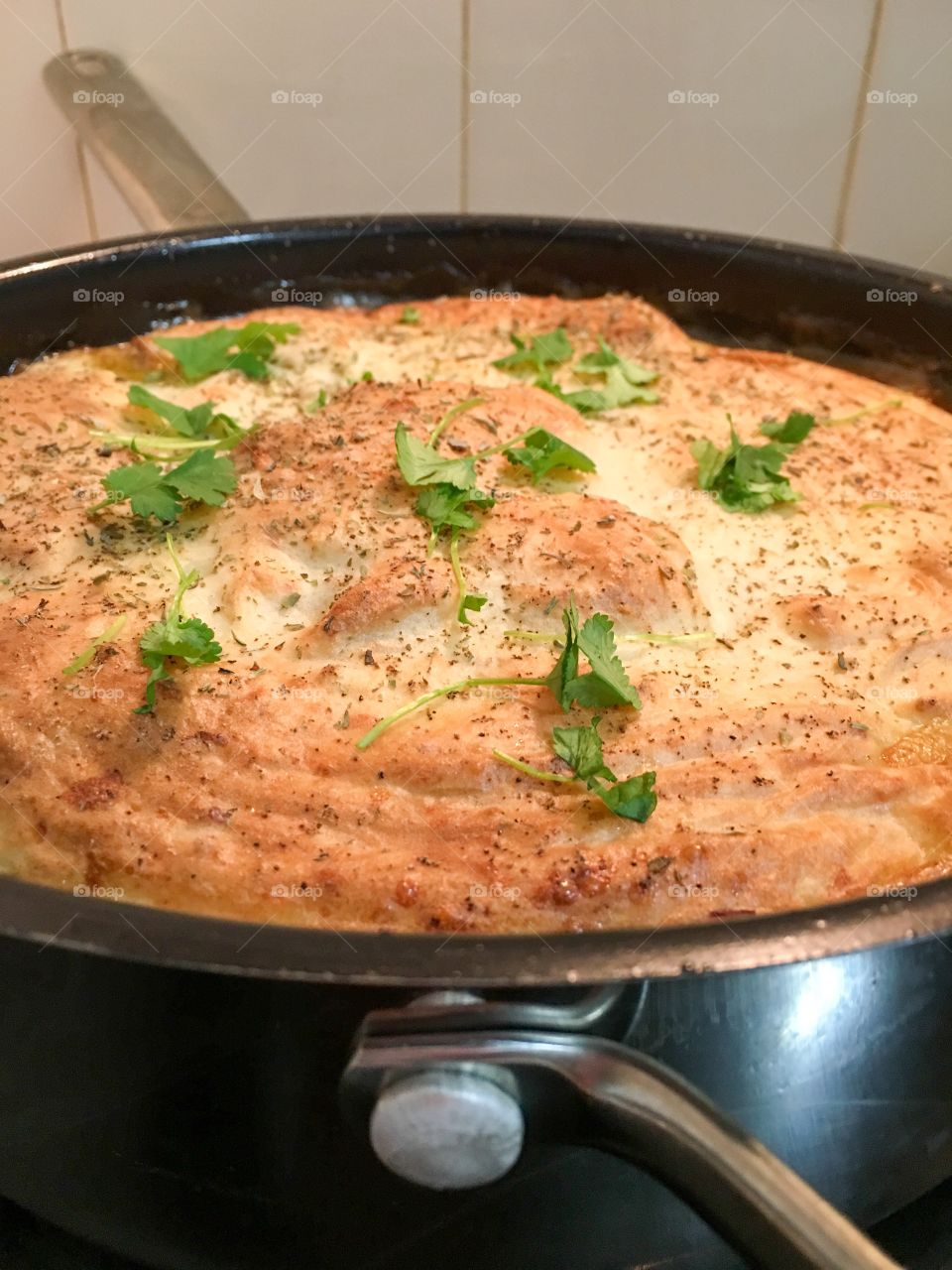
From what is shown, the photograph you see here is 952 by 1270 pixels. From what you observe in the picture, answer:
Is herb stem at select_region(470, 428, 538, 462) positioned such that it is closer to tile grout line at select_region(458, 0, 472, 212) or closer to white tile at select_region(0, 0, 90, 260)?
tile grout line at select_region(458, 0, 472, 212)

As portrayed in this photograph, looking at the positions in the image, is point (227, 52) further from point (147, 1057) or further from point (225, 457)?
point (147, 1057)

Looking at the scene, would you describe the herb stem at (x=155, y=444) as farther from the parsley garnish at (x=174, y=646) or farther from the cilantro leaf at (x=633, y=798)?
the cilantro leaf at (x=633, y=798)

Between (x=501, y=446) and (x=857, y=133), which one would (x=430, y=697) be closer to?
(x=501, y=446)

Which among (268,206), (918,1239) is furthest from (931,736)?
(268,206)

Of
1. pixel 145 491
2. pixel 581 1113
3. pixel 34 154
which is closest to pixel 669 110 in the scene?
pixel 34 154

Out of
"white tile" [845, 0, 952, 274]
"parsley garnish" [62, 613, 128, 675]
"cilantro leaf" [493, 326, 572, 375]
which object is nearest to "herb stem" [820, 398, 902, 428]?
"cilantro leaf" [493, 326, 572, 375]

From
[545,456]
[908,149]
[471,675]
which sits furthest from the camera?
[908,149]
